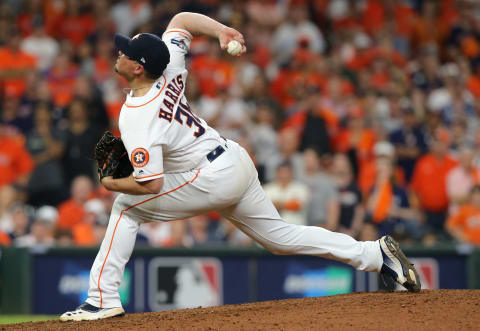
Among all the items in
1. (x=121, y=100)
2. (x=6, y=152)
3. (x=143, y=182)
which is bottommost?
(x=143, y=182)

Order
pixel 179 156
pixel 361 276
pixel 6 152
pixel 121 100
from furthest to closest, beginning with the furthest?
pixel 121 100 → pixel 6 152 → pixel 361 276 → pixel 179 156

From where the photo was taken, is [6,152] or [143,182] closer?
[143,182]

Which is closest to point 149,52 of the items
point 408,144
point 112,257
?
point 112,257

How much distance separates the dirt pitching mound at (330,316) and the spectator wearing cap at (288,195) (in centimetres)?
430

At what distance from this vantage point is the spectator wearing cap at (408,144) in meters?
11.5

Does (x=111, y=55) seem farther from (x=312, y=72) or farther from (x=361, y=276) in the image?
(x=361, y=276)

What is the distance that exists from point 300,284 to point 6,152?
175 inches

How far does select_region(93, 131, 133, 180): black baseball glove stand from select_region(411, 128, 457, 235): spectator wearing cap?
20.5ft

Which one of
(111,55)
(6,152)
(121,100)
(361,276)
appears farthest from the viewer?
(111,55)

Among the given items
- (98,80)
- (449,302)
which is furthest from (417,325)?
(98,80)

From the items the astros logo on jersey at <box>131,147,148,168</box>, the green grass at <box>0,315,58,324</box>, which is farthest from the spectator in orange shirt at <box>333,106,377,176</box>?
the astros logo on jersey at <box>131,147,148,168</box>

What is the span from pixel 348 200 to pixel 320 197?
16.3 inches

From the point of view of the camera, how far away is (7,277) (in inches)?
376

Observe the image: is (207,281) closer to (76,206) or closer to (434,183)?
(76,206)
